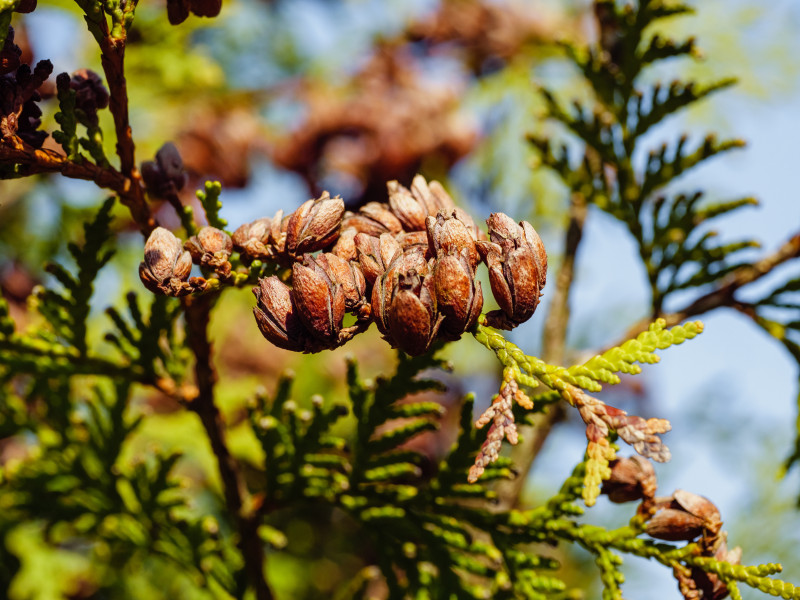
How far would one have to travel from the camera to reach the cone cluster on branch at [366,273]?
0.89 m

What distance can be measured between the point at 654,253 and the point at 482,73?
206 cm

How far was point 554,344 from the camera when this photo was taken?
1.82 metres

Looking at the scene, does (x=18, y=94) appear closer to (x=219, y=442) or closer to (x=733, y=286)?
(x=219, y=442)

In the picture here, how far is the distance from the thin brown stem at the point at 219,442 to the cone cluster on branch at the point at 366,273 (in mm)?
173

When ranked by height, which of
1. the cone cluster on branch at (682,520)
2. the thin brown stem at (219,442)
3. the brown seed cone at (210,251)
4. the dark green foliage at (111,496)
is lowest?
the dark green foliage at (111,496)

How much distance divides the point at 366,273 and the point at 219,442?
607 mm

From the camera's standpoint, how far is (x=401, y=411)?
1.38 m

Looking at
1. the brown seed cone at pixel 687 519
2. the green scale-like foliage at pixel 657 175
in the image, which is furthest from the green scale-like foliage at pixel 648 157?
the brown seed cone at pixel 687 519

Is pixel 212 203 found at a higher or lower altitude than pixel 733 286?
lower

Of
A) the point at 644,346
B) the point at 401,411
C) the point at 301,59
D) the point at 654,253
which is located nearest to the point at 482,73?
the point at 301,59

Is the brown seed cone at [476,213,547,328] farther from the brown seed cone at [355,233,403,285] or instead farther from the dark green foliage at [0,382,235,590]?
the dark green foliage at [0,382,235,590]

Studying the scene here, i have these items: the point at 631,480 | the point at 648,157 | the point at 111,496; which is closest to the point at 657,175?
Result: the point at 648,157

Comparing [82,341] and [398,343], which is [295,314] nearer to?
[398,343]

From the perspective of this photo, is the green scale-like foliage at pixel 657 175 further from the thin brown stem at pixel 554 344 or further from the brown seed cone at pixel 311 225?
the brown seed cone at pixel 311 225
